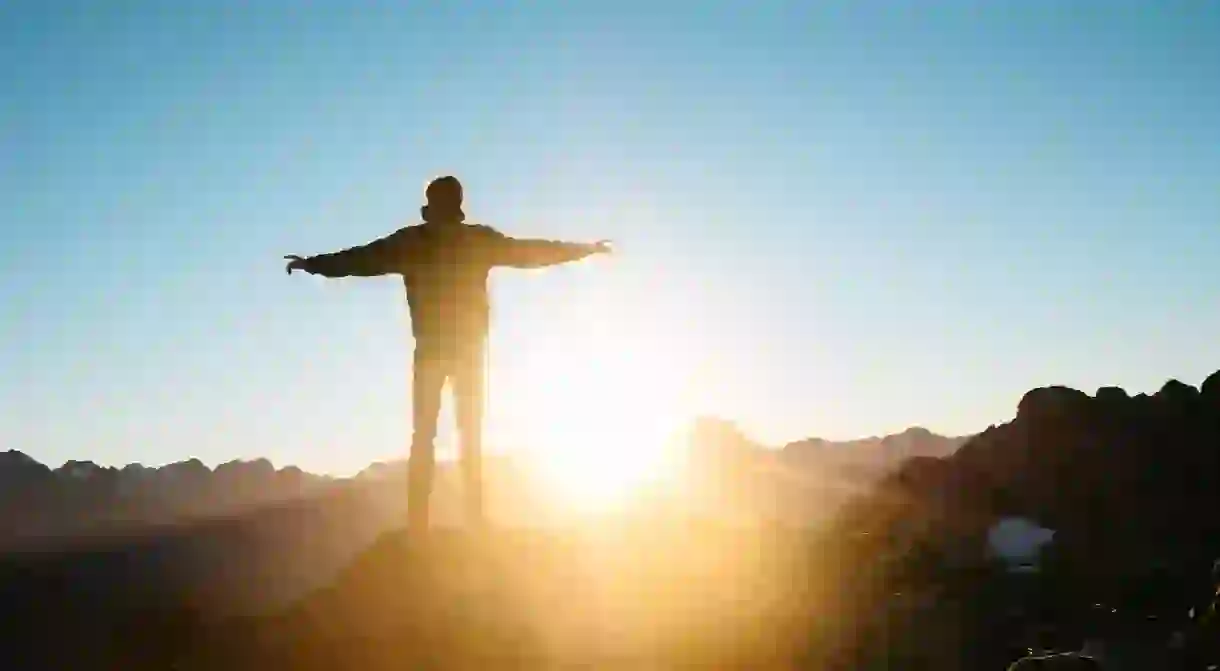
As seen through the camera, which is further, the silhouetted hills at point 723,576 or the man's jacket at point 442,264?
the man's jacket at point 442,264

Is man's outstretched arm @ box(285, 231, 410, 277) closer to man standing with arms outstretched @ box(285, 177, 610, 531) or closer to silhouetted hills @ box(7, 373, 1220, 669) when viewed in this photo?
man standing with arms outstretched @ box(285, 177, 610, 531)

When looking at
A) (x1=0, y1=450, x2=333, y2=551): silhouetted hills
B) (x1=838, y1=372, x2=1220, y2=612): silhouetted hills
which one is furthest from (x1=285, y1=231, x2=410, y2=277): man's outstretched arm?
(x1=0, y1=450, x2=333, y2=551): silhouetted hills

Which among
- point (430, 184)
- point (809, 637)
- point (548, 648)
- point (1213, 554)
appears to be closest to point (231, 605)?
point (548, 648)

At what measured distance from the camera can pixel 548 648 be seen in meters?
9.70

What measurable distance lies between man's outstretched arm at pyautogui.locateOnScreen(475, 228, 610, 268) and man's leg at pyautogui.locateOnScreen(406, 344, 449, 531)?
1.15 m

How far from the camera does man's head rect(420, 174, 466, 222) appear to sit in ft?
38.3

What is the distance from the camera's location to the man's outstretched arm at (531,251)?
11805 millimetres

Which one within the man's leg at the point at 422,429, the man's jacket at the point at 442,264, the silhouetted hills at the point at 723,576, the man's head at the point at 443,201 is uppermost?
the man's head at the point at 443,201

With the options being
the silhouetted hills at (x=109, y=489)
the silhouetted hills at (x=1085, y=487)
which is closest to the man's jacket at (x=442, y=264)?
the silhouetted hills at (x=1085, y=487)

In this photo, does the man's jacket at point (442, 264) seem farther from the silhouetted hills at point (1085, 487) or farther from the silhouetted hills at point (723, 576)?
the silhouetted hills at point (1085, 487)

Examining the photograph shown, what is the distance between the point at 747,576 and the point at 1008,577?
8.45 ft

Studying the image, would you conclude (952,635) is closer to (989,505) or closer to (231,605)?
(989,505)

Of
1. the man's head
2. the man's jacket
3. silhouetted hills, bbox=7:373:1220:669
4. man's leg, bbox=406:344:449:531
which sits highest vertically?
the man's head

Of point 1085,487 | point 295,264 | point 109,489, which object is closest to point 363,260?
point 295,264
